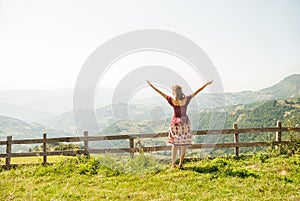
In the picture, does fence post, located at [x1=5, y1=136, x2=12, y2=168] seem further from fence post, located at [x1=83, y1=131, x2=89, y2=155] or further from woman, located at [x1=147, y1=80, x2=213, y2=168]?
woman, located at [x1=147, y1=80, x2=213, y2=168]

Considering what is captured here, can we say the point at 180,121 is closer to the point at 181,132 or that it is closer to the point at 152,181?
the point at 181,132

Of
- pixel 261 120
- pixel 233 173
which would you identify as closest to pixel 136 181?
pixel 233 173

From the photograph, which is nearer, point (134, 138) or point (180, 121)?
point (180, 121)

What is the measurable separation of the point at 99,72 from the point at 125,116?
6.64 ft

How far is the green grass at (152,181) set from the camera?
5.88 meters

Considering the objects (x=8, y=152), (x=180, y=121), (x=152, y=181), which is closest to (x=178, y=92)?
(x=180, y=121)

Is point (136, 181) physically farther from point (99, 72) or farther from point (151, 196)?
point (99, 72)

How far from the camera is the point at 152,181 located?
6.89 meters

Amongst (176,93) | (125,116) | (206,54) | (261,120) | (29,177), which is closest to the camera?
(176,93)

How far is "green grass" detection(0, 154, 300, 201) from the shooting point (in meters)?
5.88

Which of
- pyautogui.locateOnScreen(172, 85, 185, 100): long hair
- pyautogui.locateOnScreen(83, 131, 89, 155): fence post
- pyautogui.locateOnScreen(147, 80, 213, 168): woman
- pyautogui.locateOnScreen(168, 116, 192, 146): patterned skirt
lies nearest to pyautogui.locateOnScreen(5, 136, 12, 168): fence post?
pyautogui.locateOnScreen(83, 131, 89, 155): fence post

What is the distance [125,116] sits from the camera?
10.4 m

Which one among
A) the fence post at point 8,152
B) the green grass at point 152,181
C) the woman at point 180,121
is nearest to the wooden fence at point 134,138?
the fence post at point 8,152

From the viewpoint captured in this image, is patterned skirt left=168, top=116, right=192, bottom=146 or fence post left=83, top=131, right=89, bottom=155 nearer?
patterned skirt left=168, top=116, right=192, bottom=146
